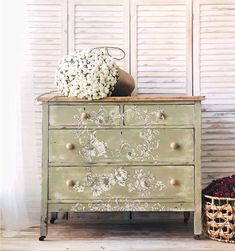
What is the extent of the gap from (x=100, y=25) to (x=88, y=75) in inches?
29.1

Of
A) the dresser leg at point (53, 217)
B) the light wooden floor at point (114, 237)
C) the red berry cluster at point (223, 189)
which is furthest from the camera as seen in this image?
the dresser leg at point (53, 217)

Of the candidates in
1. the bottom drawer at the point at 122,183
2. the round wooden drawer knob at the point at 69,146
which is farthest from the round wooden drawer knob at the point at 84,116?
the bottom drawer at the point at 122,183

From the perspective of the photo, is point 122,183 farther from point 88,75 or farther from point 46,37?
point 46,37

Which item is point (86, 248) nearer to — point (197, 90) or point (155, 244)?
point (155, 244)

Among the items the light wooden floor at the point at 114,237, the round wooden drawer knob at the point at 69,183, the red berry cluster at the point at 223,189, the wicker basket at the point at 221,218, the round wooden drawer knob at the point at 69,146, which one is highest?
the round wooden drawer knob at the point at 69,146

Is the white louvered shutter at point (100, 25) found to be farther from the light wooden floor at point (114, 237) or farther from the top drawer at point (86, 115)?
the light wooden floor at point (114, 237)

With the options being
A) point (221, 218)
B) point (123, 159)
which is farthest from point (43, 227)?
point (221, 218)

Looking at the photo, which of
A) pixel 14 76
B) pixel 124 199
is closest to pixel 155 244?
pixel 124 199

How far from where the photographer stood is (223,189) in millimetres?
2547

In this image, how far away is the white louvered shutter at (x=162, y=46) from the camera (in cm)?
300

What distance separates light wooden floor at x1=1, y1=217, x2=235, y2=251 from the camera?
7.76 feet

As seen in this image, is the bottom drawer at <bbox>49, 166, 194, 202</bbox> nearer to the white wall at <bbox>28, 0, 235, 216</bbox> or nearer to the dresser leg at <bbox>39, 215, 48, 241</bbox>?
Result: the dresser leg at <bbox>39, 215, 48, 241</bbox>

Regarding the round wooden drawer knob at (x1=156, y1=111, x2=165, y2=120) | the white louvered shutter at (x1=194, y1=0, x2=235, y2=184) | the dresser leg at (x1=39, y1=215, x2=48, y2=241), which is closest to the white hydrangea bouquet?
the round wooden drawer knob at (x1=156, y1=111, x2=165, y2=120)

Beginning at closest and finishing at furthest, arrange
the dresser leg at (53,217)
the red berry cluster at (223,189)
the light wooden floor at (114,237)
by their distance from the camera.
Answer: the light wooden floor at (114,237) < the red berry cluster at (223,189) < the dresser leg at (53,217)
